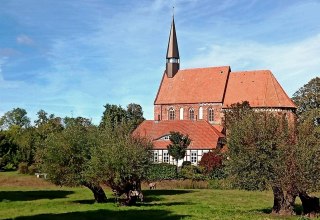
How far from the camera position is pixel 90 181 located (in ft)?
94.7

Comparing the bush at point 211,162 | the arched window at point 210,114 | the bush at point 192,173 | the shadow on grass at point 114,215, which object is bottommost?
the shadow on grass at point 114,215

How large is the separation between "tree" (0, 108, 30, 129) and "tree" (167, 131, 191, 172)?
313 feet

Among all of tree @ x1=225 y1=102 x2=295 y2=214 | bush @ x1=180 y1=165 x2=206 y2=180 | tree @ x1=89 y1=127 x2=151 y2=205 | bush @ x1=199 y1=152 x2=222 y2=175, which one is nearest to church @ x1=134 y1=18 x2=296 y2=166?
bush @ x1=199 y1=152 x2=222 y2=175

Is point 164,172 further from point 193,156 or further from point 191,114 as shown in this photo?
point 191,114

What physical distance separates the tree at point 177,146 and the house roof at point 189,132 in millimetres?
4211

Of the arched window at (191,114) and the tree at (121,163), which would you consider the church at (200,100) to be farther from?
the tree at (121,163)

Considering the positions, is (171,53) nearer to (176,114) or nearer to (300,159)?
(176,114)

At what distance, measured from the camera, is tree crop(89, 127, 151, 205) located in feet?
89.7

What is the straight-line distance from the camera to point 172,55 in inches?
3317

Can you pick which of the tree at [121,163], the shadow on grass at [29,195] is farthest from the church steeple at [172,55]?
the tree at [121,163]

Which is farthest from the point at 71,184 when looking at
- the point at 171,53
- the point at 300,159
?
the point at 171,53

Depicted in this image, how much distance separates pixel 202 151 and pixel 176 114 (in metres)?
17.6

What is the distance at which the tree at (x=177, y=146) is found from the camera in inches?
2336

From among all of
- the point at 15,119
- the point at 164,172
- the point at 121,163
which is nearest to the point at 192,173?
the point at 164,172
